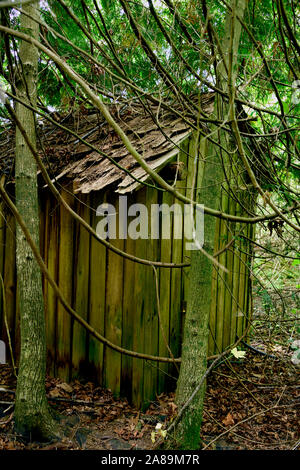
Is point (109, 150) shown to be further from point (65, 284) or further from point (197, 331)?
point (197, 331)

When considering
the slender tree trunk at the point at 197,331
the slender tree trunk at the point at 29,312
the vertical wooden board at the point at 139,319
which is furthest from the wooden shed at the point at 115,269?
the slender tree trunk at the point at 197,331

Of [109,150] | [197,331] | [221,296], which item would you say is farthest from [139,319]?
[109,150]

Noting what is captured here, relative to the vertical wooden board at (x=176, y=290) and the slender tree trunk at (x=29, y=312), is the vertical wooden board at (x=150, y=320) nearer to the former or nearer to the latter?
the vertical wooden board at (x=176, y=290)

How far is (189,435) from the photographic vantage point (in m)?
2.74

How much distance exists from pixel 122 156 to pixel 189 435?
288 centimetres

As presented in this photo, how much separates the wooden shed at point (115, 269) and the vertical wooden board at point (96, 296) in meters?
0.01

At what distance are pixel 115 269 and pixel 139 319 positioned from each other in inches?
24.2

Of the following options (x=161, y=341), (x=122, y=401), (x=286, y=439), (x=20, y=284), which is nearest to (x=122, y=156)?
(x=20, y=284)

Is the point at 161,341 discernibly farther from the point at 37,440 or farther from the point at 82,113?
the point at 82,113

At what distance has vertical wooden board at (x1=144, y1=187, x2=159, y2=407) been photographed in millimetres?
3889

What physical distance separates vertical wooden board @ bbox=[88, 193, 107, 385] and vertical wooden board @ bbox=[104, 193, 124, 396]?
8 centimetres

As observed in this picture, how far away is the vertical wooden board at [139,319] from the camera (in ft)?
12.6

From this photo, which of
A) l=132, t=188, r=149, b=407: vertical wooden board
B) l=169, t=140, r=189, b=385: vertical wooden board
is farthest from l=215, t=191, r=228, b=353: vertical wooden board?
l=132, t=188, r=149, b=407: vertical wooden board

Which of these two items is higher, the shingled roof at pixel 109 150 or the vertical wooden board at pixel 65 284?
the shingled roof at pixel 109 150
